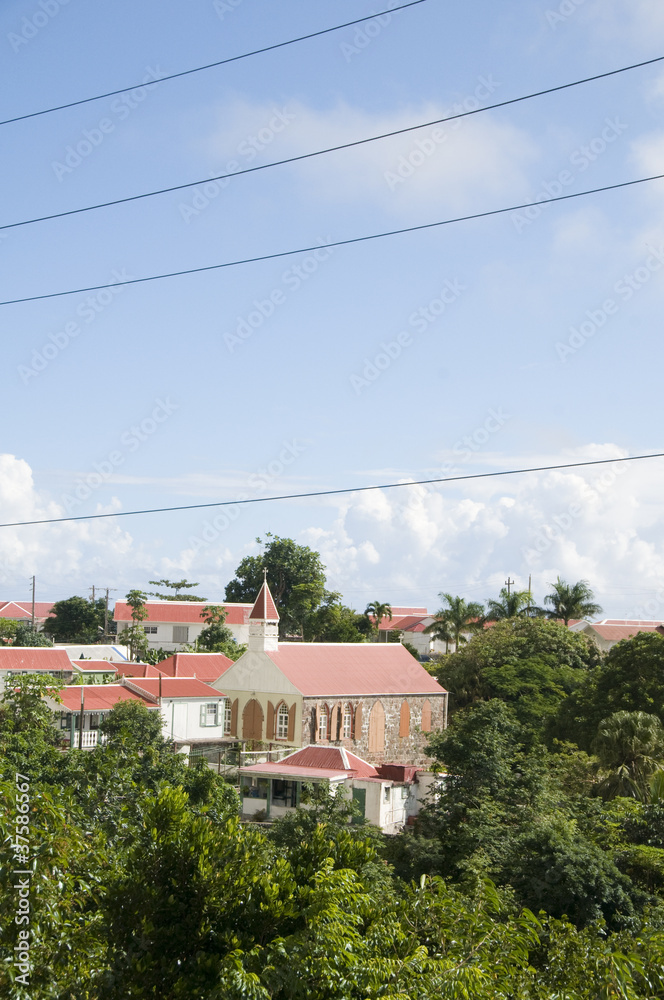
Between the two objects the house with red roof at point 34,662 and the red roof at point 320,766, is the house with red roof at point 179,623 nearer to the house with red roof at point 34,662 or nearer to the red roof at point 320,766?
the house with red roof at point 34,662

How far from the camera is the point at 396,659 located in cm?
5359

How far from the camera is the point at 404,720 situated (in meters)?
51.0

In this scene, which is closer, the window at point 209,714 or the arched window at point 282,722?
the window at point 209,714

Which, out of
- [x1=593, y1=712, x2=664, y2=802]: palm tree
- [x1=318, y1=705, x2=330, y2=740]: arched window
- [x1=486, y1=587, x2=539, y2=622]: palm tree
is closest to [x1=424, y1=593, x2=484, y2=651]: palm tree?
[x1=486, y1=587, x2=539, y2=622]: palm tree

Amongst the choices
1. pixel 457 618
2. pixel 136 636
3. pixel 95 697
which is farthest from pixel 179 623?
pixel 95 697

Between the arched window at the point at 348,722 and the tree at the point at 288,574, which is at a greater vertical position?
the tree at the point at 288,574

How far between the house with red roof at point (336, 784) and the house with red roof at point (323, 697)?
11.2 m

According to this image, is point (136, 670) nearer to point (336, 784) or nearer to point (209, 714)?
point (209, 714)

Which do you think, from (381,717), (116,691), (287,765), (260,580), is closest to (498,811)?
(287,765)

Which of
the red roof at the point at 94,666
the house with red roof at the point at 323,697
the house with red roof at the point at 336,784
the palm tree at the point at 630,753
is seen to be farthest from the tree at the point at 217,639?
the palm tree at the point at 630,753

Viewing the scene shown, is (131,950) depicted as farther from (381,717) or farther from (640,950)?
(381,717)

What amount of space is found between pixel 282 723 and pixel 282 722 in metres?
0.05

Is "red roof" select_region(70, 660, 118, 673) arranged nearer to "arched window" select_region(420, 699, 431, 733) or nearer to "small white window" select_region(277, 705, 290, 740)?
"small white window" select_region(277, 705, 290, 740)

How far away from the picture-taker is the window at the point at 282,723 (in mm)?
45659
